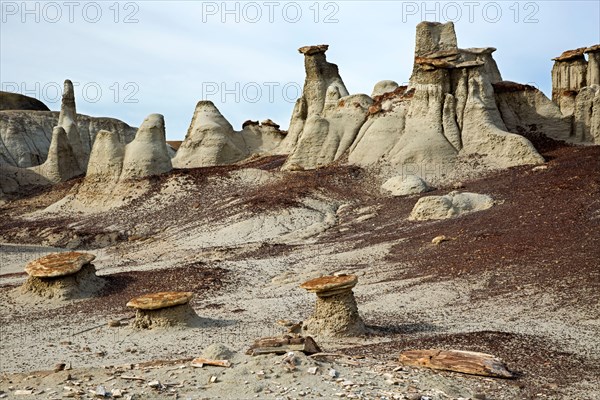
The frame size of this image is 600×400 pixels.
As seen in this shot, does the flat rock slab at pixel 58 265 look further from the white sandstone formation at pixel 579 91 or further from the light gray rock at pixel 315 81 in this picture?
the light gray rock at pixel 315 81

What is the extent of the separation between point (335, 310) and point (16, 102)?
6258 cm

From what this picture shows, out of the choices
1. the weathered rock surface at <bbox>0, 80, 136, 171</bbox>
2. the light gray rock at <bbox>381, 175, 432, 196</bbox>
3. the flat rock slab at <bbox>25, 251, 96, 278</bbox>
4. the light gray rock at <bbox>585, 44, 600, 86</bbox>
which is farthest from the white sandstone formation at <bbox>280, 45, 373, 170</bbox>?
the weathered rock surface at <bbox>0, 80, 136, 171</bbox>

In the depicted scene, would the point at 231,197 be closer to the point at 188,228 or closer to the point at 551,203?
the point at 188,228

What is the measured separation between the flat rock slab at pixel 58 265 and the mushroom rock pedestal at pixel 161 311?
13.8 ft

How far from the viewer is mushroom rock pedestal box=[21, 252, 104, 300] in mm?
16141

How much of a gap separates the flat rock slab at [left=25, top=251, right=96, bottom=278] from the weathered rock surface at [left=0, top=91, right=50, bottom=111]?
53502 mm

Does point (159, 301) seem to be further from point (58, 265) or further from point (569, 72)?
point (569, 72)

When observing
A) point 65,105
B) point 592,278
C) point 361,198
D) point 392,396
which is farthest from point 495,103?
point 65,105

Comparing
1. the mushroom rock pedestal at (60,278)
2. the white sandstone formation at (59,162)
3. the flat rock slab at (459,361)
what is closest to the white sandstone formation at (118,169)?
the white sandstone formation at (59,162)

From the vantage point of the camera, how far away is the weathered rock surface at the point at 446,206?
21.2 m

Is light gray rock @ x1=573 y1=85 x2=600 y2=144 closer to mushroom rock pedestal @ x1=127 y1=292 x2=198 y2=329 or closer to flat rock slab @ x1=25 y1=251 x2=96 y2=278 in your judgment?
flat rock slab @ x1=25 y1=251 x2=96 y2=278

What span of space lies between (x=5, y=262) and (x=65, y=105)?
91.9 ft

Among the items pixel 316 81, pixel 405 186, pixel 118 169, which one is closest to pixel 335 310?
pixel 405 186

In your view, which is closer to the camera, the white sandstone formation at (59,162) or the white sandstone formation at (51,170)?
the white sandstone formation at (51,170)
